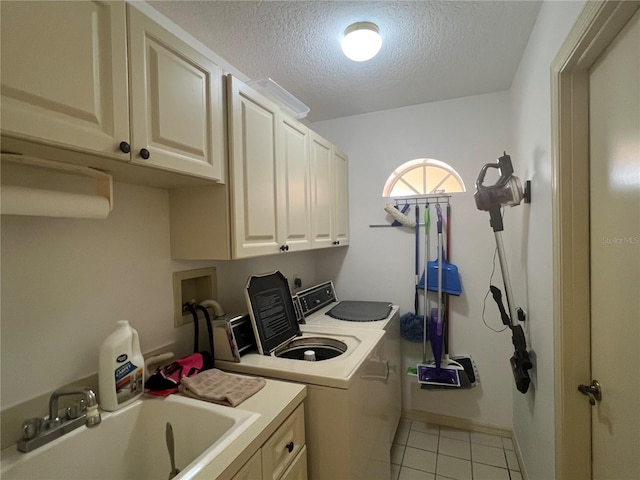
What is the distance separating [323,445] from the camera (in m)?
1.26

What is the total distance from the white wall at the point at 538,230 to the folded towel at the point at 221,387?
1271 millimetres

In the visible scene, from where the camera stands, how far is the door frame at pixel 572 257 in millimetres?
1125

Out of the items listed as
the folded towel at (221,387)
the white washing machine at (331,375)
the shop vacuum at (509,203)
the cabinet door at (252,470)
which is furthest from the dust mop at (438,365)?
the cabinet door at (252,470)

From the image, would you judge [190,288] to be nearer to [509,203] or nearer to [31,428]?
[31,428]

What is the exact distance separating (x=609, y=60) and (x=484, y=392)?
2.22 meters

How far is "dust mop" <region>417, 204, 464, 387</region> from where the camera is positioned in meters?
2.16

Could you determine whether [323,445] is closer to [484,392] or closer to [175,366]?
[175,366]

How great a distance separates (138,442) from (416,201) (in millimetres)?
2237

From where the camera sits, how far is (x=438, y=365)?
2.20 metres

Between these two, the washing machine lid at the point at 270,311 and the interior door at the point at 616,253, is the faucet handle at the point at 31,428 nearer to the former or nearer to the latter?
the washing machine lid at the point at 270,311

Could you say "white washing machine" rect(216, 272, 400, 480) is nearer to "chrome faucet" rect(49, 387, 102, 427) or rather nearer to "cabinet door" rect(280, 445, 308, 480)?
"cabinet door" rect(280, 445, 308, 480)

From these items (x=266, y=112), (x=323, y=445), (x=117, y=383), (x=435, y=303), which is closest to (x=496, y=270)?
(x=435, y=303)

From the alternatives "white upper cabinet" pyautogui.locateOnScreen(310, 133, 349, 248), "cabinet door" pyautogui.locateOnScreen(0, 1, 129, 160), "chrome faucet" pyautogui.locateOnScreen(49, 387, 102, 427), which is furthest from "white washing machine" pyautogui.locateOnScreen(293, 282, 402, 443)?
"cabinet door" pyautogui.locateOnScreen(0, 1, 129, 160)

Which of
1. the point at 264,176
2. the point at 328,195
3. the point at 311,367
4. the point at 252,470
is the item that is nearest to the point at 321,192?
the point at 328,195
